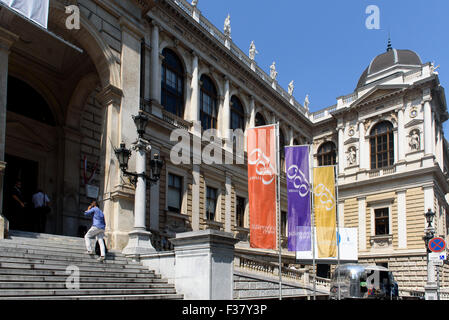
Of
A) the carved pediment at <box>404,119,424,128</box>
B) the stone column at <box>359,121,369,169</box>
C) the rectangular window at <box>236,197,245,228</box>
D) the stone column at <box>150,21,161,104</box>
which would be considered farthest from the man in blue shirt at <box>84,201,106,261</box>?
the stone column at <box>359,121,369,169</box>

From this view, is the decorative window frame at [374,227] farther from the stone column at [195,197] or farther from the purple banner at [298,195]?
the purple banner at [298,195]

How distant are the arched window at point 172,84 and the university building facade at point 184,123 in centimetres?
8

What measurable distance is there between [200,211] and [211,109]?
6703 millimetres

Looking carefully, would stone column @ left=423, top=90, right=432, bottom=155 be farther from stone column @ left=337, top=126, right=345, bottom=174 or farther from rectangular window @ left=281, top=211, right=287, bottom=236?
rectangular window @ left=281, top=211, right=287, bottom=236

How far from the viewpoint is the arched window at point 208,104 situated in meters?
26.6

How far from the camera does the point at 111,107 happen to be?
17797mm

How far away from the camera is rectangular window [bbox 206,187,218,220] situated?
25.5 metres

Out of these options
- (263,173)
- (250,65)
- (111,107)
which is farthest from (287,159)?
(250,65)

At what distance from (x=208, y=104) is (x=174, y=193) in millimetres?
6793

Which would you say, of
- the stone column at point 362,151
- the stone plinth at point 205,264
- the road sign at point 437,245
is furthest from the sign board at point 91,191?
the stone column at point 362,151

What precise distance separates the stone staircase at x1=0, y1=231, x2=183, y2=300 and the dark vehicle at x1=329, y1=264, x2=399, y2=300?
33.7ft

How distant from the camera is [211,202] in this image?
25938 millimetres

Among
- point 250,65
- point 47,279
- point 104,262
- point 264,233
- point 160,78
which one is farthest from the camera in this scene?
point 250,65
